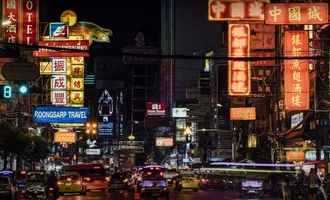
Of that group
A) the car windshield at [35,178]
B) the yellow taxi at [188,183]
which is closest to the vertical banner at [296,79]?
the car windshield at [35,178]

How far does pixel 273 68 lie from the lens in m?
68.7

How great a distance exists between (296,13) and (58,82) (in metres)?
37.5

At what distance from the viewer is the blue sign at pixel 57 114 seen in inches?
2349

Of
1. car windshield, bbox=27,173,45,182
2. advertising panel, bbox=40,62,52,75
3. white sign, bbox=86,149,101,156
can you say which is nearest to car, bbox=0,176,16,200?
car windshield, bbox=27,173,45,182

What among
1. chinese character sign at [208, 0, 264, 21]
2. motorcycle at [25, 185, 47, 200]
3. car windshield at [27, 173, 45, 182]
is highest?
chinese character sign at [208, 0, 264, 21]

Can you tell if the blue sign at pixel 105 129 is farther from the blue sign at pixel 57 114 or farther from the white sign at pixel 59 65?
the blue sign at pixel 57 114

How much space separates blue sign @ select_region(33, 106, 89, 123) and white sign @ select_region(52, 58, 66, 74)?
22.3 ft

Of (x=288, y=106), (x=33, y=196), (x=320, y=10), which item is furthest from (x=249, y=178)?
(x=320, y=10)

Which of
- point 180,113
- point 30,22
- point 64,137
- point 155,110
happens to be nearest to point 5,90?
point 30,22

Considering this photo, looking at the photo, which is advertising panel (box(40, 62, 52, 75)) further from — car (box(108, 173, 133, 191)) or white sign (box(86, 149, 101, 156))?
white sign (box(86, 149, 101, 156))

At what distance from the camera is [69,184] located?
5597cm

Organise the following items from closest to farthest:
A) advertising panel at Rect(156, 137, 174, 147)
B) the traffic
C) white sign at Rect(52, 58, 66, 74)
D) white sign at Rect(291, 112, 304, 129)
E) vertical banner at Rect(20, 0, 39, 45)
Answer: the traffic
vertical banner at Rect(20, 0, 39, 45)
white sign at Rect(291, 112, 304, 129)
white sign at Rect(52, 58, 66, 74)
advertising panel at Rect(156, 137, 174, 147)

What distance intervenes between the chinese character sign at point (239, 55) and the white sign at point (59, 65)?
2869 centimetres

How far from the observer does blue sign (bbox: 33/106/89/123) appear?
5966 cm
